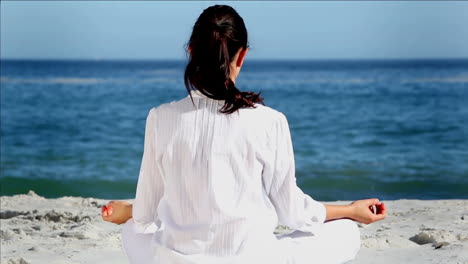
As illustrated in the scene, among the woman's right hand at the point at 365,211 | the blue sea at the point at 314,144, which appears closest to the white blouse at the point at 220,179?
the woman's right hand at the point at 365,211

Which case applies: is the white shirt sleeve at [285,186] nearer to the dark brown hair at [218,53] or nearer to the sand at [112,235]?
the dark brown hair at [218,53]

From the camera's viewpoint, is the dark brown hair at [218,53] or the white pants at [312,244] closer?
the dark brown hair at [218,53]

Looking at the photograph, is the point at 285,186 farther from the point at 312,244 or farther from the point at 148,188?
the point at 148,188

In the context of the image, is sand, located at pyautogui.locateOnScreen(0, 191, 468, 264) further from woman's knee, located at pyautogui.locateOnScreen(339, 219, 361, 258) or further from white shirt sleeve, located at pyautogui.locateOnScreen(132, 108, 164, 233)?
white shirt sleeve, located at pyautogui.locateOnScreen(132, 108, 164, 233)

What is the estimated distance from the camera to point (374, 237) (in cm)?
412

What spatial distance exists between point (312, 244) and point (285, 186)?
0.76 ft

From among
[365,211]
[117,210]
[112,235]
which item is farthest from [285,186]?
[112,235]

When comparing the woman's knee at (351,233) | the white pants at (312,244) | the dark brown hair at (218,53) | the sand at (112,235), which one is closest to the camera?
the dark brown hair at (218,53)

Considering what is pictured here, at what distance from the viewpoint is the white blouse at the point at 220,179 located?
201 cm

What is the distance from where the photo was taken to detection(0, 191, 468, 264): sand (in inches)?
146

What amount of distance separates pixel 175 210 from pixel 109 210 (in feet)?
0.83

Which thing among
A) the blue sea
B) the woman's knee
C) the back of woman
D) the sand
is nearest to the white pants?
the woman's knee

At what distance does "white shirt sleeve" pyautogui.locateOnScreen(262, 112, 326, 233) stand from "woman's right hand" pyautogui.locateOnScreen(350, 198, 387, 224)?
12 centimetres

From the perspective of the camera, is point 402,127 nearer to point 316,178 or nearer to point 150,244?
point 316,178
